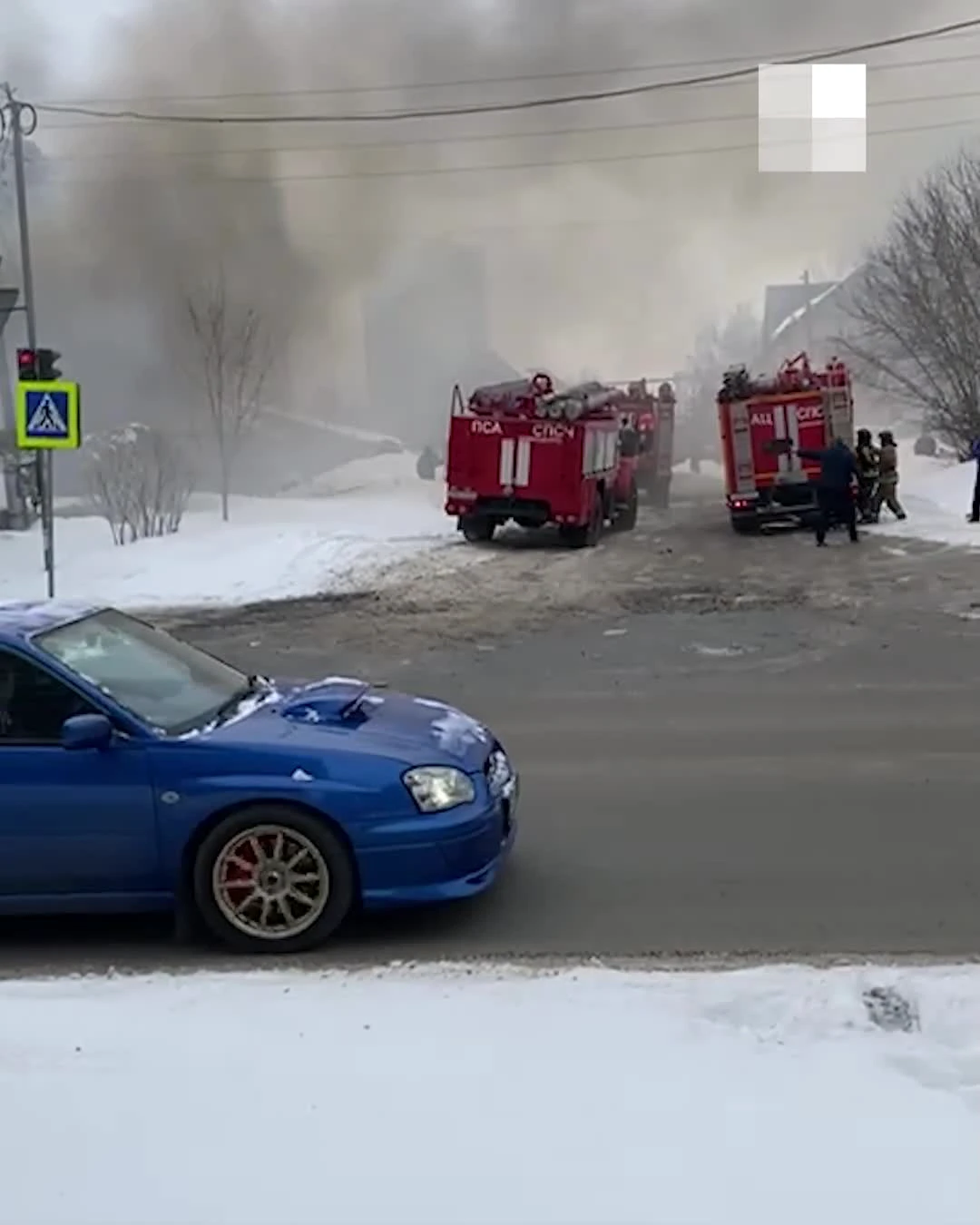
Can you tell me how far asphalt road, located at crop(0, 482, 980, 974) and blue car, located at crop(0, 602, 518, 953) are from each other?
7.2 inches

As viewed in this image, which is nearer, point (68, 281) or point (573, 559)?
point (573, 559)

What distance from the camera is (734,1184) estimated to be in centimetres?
274

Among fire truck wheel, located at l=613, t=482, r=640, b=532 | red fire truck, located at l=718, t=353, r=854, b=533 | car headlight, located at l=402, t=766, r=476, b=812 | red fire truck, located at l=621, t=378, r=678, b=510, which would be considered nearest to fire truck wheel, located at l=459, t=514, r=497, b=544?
fire truck wheel, located at l=613, t=482, r=640, b=532

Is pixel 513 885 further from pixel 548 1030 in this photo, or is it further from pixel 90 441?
pixel 90 441

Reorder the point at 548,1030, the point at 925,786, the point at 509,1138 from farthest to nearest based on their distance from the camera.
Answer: the point at 925,786
the point at 548,1030
the point at 509,1138

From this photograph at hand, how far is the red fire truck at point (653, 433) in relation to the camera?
92.7ft

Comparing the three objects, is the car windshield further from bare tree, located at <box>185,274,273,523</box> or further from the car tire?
bare tree, located at <box>185,274,273,523</box>

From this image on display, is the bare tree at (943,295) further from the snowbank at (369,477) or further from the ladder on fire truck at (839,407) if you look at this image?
the snowbank at (369,477)

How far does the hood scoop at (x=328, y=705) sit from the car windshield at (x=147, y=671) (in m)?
0.24

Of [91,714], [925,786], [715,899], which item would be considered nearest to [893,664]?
[925,786]

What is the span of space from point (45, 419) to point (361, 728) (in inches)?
369

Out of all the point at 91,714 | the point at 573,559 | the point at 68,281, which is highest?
the point at 68,281

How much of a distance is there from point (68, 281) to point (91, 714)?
4069 cm

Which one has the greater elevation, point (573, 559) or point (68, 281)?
point (68, 281)
